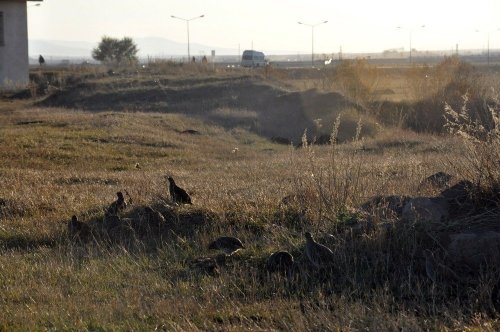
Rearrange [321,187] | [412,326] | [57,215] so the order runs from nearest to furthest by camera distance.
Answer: [412,326] < [321,187] < [57,215]

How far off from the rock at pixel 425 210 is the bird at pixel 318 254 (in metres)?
0.90

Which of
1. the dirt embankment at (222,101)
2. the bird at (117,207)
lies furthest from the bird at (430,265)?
the dirt embankment at (222,101)

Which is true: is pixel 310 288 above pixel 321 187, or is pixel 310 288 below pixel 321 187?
Result: below

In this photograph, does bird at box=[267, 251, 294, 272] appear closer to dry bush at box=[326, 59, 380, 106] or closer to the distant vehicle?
dry bush at box=[326, 59, 380, 106]

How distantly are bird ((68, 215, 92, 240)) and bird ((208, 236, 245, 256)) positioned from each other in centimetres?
167

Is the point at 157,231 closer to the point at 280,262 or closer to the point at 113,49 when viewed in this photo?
the point at 280,262

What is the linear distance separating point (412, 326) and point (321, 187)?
10.1 feet

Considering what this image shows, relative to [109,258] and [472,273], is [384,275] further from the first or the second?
[109,258]

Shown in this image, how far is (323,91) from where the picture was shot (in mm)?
33594

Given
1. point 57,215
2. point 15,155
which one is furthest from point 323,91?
point 57,215

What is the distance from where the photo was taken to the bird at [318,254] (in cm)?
674

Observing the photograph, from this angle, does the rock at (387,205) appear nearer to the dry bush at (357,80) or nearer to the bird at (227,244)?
the bird at (227,244)

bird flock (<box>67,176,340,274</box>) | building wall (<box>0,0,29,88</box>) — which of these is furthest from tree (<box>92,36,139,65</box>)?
bird flock (<box>67,176,340,274</box>)

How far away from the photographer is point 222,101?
34.1 m
